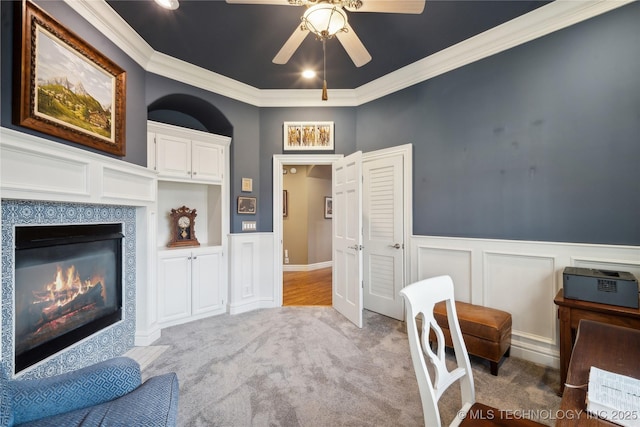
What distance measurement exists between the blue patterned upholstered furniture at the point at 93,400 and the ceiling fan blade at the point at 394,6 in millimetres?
2244

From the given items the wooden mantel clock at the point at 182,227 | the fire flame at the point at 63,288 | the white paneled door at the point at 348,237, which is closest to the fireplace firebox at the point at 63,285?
the fire flame at the point at 63,288

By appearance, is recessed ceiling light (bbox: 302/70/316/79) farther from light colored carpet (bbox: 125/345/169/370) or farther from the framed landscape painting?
light colored carpet (bbox: 125/345/169/370)

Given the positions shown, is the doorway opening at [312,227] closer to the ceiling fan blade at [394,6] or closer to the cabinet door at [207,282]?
the cabinet door at [207,282]

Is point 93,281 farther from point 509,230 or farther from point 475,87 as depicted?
point 475,87

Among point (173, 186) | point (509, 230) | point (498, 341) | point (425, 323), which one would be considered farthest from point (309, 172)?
point (425, 323)

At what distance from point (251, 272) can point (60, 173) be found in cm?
223

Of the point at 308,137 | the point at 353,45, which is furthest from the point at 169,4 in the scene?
the point at 308,137

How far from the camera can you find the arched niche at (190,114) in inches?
125

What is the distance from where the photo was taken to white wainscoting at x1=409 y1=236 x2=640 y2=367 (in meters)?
2.03

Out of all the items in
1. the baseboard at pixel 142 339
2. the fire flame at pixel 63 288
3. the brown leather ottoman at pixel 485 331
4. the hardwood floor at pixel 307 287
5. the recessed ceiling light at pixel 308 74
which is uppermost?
the recessed ceiling light at pixel 308 74

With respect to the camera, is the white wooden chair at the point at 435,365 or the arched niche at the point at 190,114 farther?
the arched niche at the point at 190,114

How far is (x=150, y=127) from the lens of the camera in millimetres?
2844

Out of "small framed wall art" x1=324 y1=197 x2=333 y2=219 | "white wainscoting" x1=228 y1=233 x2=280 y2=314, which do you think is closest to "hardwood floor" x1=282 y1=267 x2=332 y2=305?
"white wainscoting" x1=228 y1=233 x2=280 y2=314

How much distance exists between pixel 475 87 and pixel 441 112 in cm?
36
